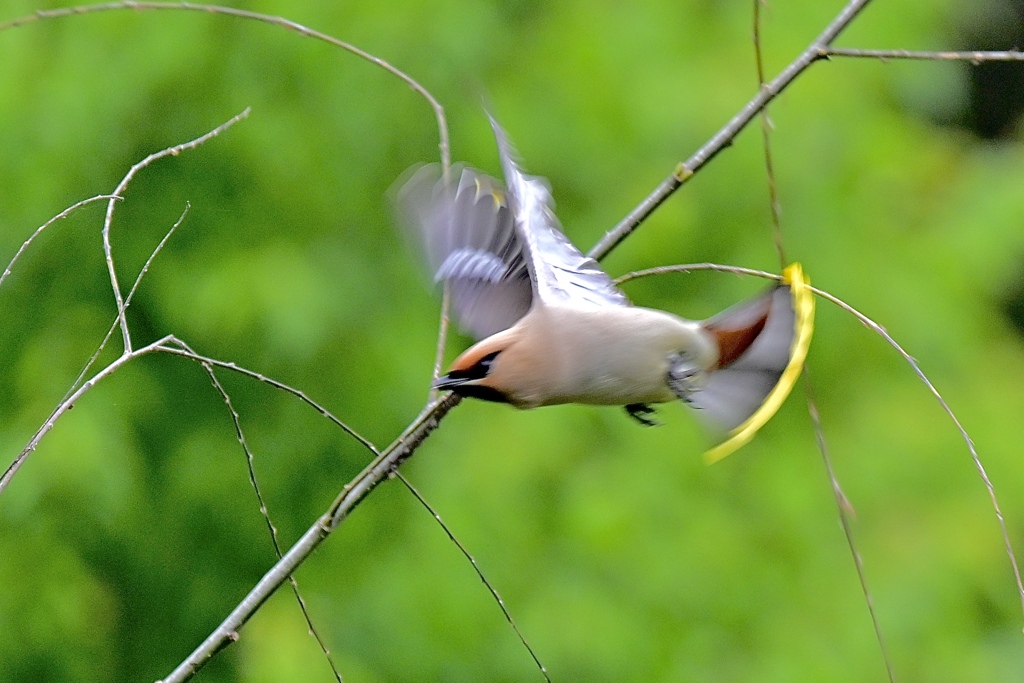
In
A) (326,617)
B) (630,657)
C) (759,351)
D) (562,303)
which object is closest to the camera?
(759,351)

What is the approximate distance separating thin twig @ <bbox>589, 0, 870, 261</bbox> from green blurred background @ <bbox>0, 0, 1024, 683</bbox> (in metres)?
1.94


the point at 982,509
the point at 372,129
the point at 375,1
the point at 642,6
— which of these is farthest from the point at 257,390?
the point at 982,509

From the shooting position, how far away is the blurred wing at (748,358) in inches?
68.1

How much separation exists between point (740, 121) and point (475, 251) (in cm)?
63

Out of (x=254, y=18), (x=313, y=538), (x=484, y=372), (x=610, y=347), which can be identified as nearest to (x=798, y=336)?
(x=610, y=347)

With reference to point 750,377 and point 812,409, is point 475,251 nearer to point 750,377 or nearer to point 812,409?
point 750,377

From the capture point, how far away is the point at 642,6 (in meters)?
3.94

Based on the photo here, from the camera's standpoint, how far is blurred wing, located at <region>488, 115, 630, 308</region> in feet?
6.38

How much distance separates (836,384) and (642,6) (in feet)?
4.27

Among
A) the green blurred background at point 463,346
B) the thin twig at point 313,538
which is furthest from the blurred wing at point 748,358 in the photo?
the green blurred background at point 463,346

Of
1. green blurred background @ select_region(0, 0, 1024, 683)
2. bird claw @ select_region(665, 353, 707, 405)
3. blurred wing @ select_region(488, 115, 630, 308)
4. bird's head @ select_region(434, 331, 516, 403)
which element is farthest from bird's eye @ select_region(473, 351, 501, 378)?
green blurred background @ select_region(0, 0, 1024, 683)

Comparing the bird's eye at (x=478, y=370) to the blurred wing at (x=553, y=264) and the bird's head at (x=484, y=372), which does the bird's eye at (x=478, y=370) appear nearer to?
the bird's head at (x=484, y=372)

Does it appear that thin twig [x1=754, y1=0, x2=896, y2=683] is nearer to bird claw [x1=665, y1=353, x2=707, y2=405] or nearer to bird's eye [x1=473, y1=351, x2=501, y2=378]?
bird claw [x1=665, y1=353, x2=707, y2=405]

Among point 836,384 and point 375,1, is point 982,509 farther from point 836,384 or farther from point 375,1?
point 375,1
